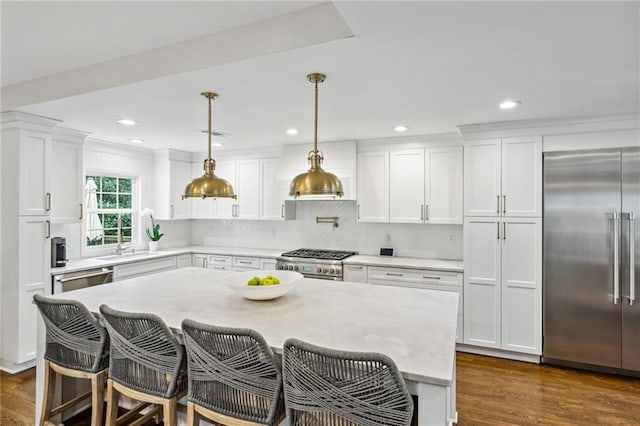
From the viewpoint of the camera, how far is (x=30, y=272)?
326 centimetres

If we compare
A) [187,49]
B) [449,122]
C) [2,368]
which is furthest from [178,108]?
[2,368]

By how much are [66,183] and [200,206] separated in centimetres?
189

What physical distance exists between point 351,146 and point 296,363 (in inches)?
130

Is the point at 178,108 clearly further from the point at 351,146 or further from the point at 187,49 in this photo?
the point at 351,146

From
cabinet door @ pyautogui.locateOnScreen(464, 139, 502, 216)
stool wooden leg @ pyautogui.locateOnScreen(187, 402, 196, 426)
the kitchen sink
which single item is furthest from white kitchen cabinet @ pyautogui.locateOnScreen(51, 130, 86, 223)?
cabinet door @ pyautogui.locateOnScreen(464, 139, 502, 216)

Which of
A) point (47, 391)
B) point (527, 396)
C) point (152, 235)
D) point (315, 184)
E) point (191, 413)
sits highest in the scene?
point (315, 184)

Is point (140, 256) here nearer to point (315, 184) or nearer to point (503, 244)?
point (315, 184)

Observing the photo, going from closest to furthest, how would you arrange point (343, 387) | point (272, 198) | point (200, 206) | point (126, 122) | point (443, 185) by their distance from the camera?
point (343, 387), point (126, 122), point (443, 185), point (272, 198), point (200, 206)

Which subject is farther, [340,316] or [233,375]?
[340,316]

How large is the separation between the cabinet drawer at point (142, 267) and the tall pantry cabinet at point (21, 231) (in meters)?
0.77

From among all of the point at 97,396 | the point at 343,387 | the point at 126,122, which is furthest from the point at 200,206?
the point at 343,387

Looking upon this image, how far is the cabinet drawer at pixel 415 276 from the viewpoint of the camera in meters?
3.75

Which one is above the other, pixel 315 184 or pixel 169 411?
pixel 315 184

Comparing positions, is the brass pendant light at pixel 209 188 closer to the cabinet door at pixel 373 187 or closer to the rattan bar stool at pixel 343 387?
the rattan bar stool at pixel 343 387
